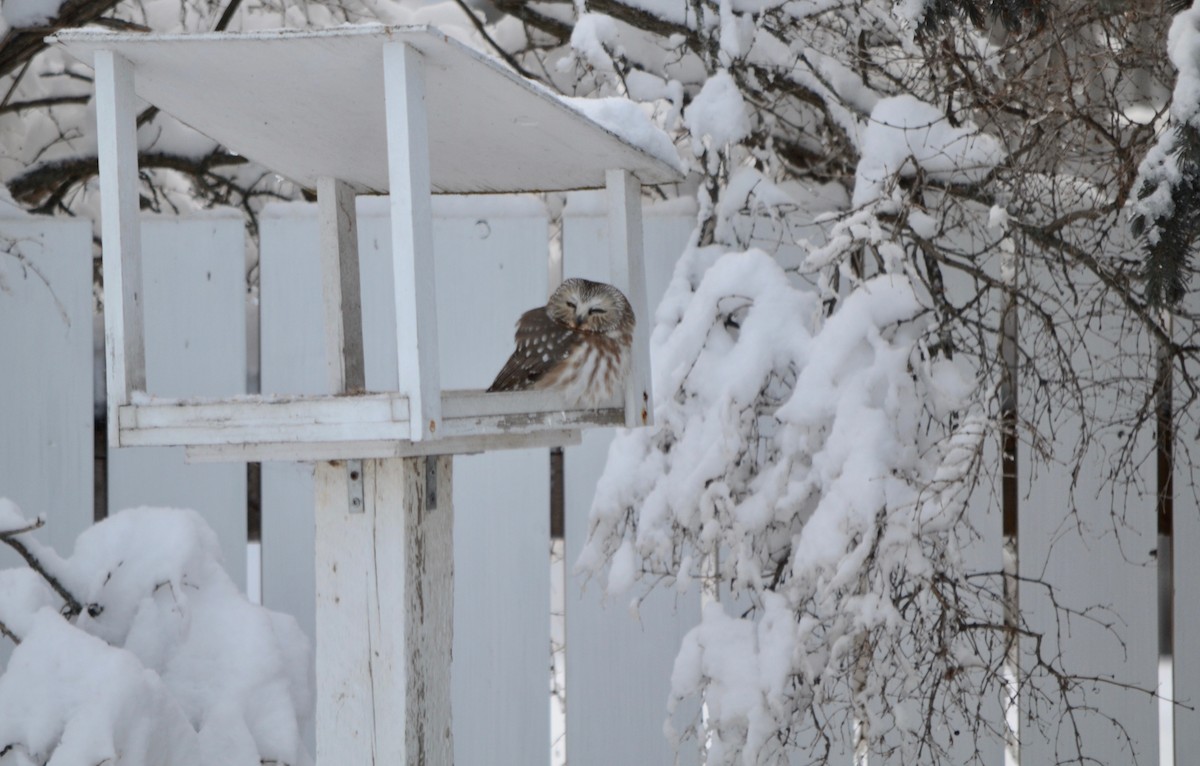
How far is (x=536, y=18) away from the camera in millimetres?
3420

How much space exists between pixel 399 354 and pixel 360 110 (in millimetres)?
463

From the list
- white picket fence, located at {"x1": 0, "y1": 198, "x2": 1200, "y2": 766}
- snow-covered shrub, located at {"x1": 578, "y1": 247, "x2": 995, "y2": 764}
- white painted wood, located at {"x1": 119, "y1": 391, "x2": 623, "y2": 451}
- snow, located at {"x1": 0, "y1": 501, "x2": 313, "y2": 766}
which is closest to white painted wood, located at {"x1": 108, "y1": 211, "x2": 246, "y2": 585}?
white picket fence, located at {"x1": 0, "y1": 198, "x2": 1200, "y2": 766}

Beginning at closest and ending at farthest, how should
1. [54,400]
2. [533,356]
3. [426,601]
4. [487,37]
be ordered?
[426,601] < [533,356] < [54,400] < [487,37]

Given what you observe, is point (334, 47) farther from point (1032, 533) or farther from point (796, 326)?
point (1032, 533)

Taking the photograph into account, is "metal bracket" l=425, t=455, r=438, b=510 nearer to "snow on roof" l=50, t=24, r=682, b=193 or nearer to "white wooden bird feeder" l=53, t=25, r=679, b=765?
"white wooden bird feeder" l=53, t=25, r=679, b=765

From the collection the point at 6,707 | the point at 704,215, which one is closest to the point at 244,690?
the point at 6,707

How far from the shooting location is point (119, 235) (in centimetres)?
183

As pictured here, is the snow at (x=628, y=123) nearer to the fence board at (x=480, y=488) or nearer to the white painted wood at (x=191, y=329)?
the fence board at (x=480, y=488)

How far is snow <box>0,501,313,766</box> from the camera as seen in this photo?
6.81ft

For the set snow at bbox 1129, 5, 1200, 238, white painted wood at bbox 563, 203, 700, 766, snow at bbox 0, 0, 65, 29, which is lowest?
white painted wood at bbox 563, 203, 700, 766

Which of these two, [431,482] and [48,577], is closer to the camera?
[431,482]

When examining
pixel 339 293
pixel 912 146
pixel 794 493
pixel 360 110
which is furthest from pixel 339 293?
pixel 912 146

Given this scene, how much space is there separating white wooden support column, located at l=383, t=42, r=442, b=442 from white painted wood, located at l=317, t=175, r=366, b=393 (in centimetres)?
69

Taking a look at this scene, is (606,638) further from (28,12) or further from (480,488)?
(28,12)
